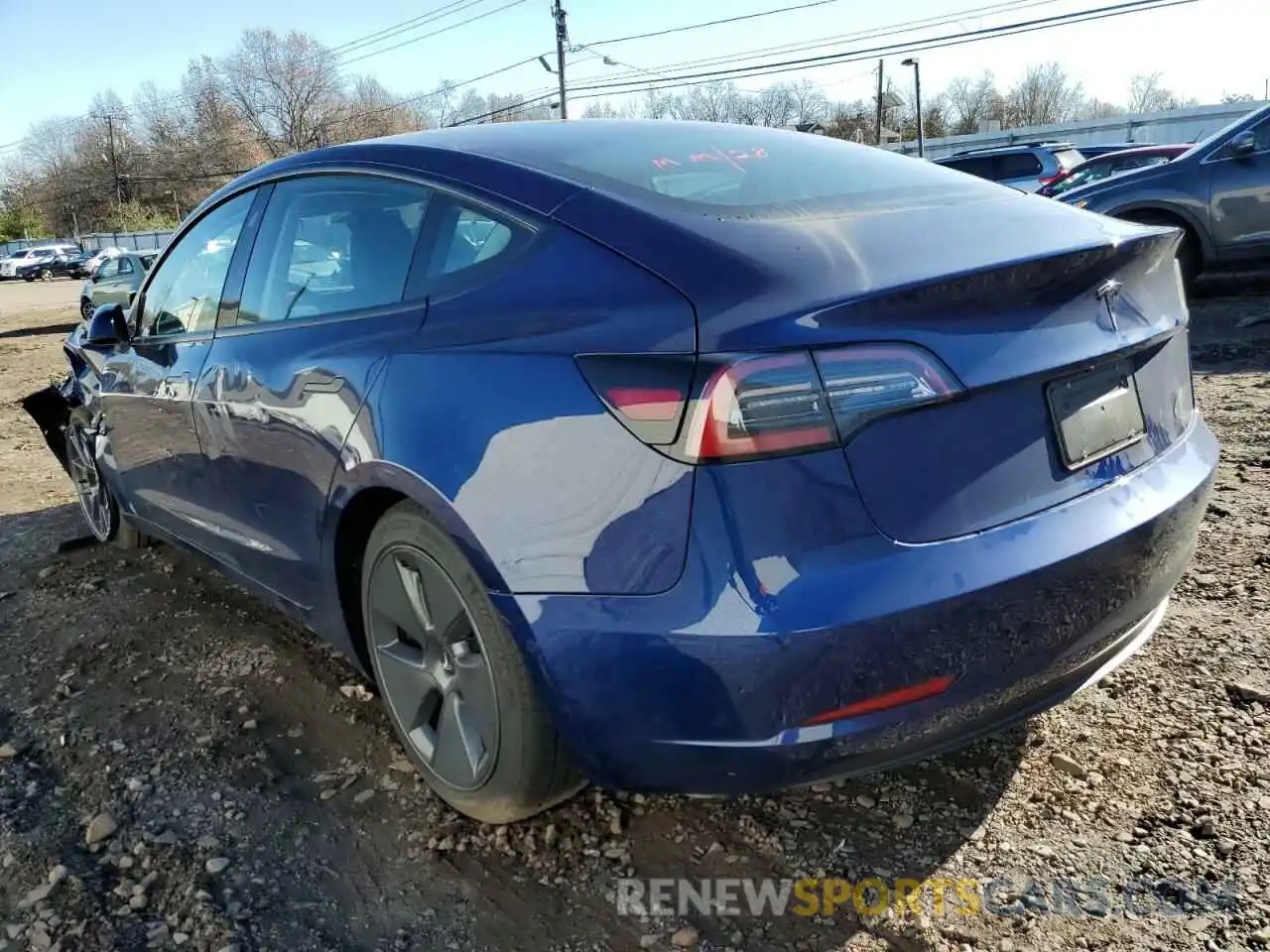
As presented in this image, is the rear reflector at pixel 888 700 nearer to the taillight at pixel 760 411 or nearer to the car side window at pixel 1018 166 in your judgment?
the taillight at pixel 760 411

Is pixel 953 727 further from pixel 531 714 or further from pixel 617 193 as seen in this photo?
pixel 617 193

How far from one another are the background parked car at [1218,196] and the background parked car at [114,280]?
17.5 m

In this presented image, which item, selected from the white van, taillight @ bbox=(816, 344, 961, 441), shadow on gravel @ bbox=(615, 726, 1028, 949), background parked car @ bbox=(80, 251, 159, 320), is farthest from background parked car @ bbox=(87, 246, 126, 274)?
taillight @ bbox=(816, 344, 961, 441)

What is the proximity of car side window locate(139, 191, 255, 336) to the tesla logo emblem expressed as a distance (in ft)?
8.21

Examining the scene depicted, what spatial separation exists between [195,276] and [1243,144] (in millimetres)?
8038

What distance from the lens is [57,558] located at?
458cm

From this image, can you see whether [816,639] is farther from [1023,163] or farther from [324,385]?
[1023,163]

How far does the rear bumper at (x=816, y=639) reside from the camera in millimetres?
1639

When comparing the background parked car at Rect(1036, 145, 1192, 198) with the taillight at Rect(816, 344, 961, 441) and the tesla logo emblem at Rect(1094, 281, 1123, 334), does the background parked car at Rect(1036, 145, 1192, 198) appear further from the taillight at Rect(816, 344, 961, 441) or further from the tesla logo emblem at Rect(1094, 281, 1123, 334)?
the taillight at Rect(816, 344, 961, 441)

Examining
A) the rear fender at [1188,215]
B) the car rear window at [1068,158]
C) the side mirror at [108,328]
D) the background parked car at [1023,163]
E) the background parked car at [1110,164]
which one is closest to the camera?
the side mirror at [108,328]

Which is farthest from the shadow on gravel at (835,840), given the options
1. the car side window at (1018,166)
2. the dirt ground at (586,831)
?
the car side window at (1018,166)

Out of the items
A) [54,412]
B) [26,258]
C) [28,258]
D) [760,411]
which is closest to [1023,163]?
[54,412]

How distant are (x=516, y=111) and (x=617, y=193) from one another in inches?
1808

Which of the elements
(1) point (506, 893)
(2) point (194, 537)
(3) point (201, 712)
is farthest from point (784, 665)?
(2) point (194, 537)
